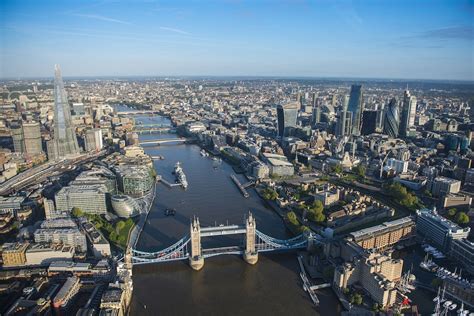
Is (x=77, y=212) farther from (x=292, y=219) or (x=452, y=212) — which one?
(x=452, y=212)

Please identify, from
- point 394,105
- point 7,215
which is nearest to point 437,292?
point 7,215

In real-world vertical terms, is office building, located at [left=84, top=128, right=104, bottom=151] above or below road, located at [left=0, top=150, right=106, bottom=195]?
above

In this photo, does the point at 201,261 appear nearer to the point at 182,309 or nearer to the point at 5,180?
the point at 182,309

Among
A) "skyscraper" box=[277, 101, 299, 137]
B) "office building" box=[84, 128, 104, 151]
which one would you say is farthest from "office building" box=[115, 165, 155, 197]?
"skyscraper" box=[277, 101, 299, 137]

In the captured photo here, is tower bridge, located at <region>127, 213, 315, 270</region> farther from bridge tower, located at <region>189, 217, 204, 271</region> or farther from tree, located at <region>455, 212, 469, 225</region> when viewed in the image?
tree, located at <region>455, 212, 469, 225</region>

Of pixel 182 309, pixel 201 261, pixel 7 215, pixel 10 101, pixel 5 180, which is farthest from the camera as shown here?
pixel 10 101

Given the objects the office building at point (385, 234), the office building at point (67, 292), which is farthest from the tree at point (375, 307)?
the office building at point (67, 292)
